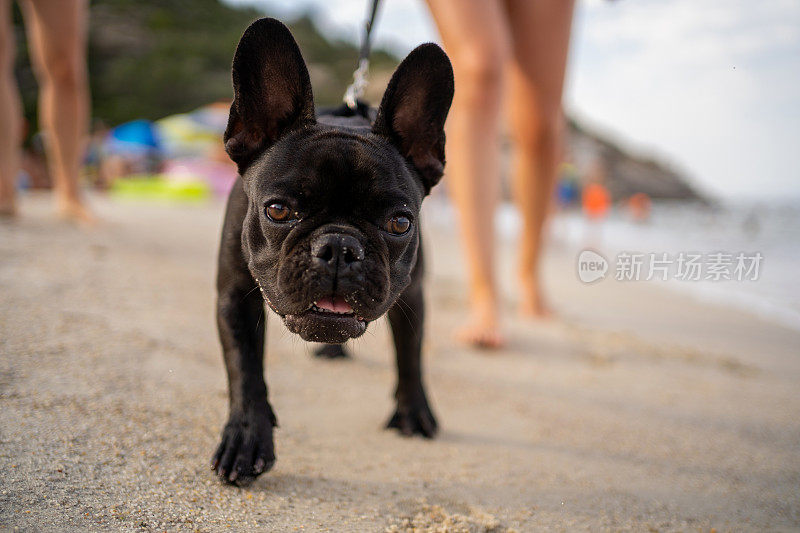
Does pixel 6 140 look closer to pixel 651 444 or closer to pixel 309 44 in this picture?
pixel 651 444

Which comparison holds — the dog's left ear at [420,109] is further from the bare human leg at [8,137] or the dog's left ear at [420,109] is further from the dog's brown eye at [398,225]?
the bare human leg at [8,137]

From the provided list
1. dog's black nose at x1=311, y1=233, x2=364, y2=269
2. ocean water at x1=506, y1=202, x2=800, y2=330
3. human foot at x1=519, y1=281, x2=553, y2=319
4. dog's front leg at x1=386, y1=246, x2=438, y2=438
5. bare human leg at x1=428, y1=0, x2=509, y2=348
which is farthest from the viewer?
ocean water at x1=506, y1=202, x2=800, y2=330

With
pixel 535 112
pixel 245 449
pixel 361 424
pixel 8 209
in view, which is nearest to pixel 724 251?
pixel 535 112

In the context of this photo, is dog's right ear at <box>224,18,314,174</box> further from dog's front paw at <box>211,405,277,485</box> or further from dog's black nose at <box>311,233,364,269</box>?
dog's front paw at <box>211,405,277,485</box>

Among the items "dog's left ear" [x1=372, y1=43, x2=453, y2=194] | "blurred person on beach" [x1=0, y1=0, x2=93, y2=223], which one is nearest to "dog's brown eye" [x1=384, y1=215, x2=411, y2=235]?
"dog's left ear" [x1=372, y1=43, x2=453, y2=194]

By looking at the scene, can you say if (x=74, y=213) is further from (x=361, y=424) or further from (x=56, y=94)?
(x=361, y=424)

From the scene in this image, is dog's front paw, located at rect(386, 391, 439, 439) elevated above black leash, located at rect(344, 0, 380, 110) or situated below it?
below

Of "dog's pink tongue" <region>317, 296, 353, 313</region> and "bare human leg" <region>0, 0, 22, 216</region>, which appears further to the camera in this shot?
"bare human leg" <region>0, 0, 22, 216</region>

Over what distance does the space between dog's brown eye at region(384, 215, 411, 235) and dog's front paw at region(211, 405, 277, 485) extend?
637 mm

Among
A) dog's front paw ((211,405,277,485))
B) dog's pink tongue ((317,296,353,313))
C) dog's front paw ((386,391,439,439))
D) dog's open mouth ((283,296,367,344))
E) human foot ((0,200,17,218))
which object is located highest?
dog's pink tongue ((317,296,353,313))

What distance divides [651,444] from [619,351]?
1.39m

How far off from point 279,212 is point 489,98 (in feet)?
6.25

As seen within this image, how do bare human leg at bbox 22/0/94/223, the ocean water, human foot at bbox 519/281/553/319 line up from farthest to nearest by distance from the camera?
the ocean water → human foot at bbox 519/281/553/319 → bare human leg at bbox 22/0/94/223

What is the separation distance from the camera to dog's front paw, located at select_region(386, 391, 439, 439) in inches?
86.8
